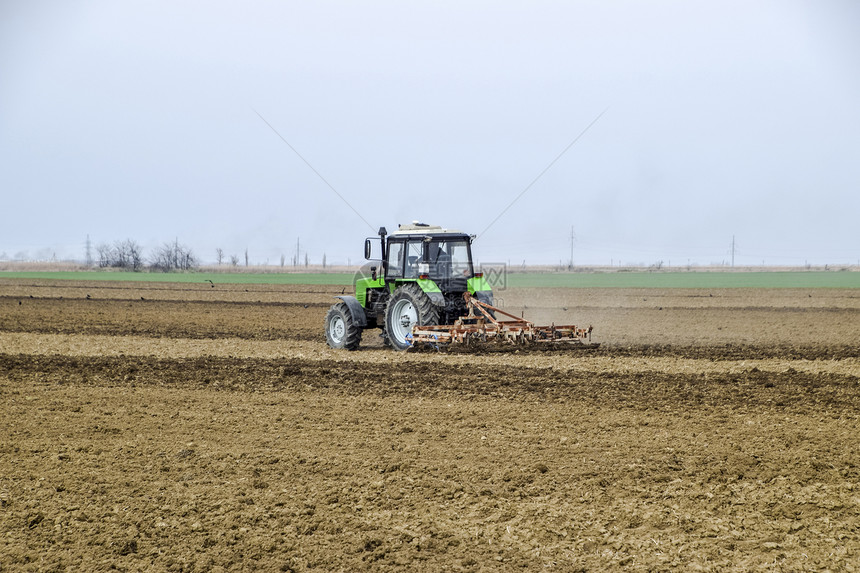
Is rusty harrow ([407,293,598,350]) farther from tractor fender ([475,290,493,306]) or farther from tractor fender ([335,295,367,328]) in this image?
tractor fender ([335,295,367,328])

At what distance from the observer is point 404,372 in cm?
1408

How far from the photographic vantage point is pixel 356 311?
17.3 m

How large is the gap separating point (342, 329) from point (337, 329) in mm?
174

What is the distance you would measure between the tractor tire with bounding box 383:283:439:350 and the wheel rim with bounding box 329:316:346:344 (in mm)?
1103

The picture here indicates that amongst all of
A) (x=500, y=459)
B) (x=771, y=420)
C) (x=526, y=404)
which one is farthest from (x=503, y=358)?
(x=500, y=459)

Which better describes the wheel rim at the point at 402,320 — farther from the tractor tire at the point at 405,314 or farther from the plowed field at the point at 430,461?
the plowed field at the point at 430,461

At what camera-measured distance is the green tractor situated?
16.4m

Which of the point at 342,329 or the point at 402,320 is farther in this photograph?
the point at 342,329

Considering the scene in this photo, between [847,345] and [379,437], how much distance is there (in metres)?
13.6

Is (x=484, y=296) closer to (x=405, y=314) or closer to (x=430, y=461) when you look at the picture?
(x=405, y=314)

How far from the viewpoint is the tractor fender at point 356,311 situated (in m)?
17.3

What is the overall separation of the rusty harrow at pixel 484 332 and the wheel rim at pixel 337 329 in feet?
6.52

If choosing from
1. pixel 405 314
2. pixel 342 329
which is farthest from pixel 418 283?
pixel 342 329

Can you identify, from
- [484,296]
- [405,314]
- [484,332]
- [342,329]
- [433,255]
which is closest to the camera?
[484,332]
